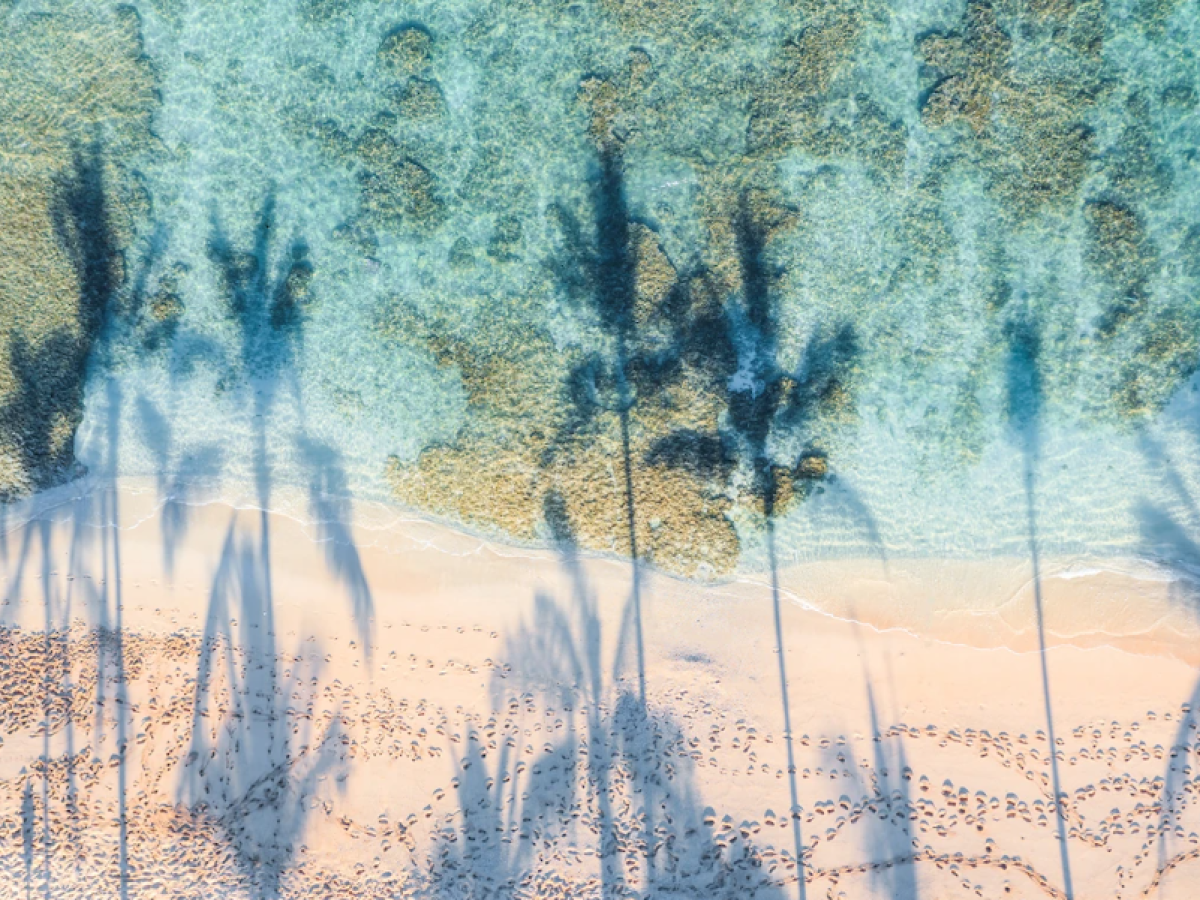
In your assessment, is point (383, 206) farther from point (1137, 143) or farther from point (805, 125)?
point (1137, 143)

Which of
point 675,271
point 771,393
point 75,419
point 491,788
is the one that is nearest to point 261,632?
point 491,788

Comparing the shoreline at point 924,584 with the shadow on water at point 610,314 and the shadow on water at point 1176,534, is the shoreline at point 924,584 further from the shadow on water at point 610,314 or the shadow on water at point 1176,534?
the shadow on water at point 610,314

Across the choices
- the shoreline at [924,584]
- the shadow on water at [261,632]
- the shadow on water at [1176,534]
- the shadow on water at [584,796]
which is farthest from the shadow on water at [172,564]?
the shadow on water at [1176,534]

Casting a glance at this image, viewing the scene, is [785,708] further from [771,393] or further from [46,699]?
[46,699]

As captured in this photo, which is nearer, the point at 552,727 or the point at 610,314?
the point at 552,727

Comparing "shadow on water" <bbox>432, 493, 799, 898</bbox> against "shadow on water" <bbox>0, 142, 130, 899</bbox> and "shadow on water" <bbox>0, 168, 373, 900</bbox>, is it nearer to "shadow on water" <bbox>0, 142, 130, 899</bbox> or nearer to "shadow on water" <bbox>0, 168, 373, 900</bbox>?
"shadow on water" <bbox>0, 168, 373, 900</bbox>

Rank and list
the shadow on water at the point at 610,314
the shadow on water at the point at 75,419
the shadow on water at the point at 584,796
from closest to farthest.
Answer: the shadow on water at the point at 584,796 → the shadow on water at the point at 610,314 → the shadow on water at the point at 75,419

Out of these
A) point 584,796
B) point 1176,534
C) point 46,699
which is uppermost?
point 1176,534
